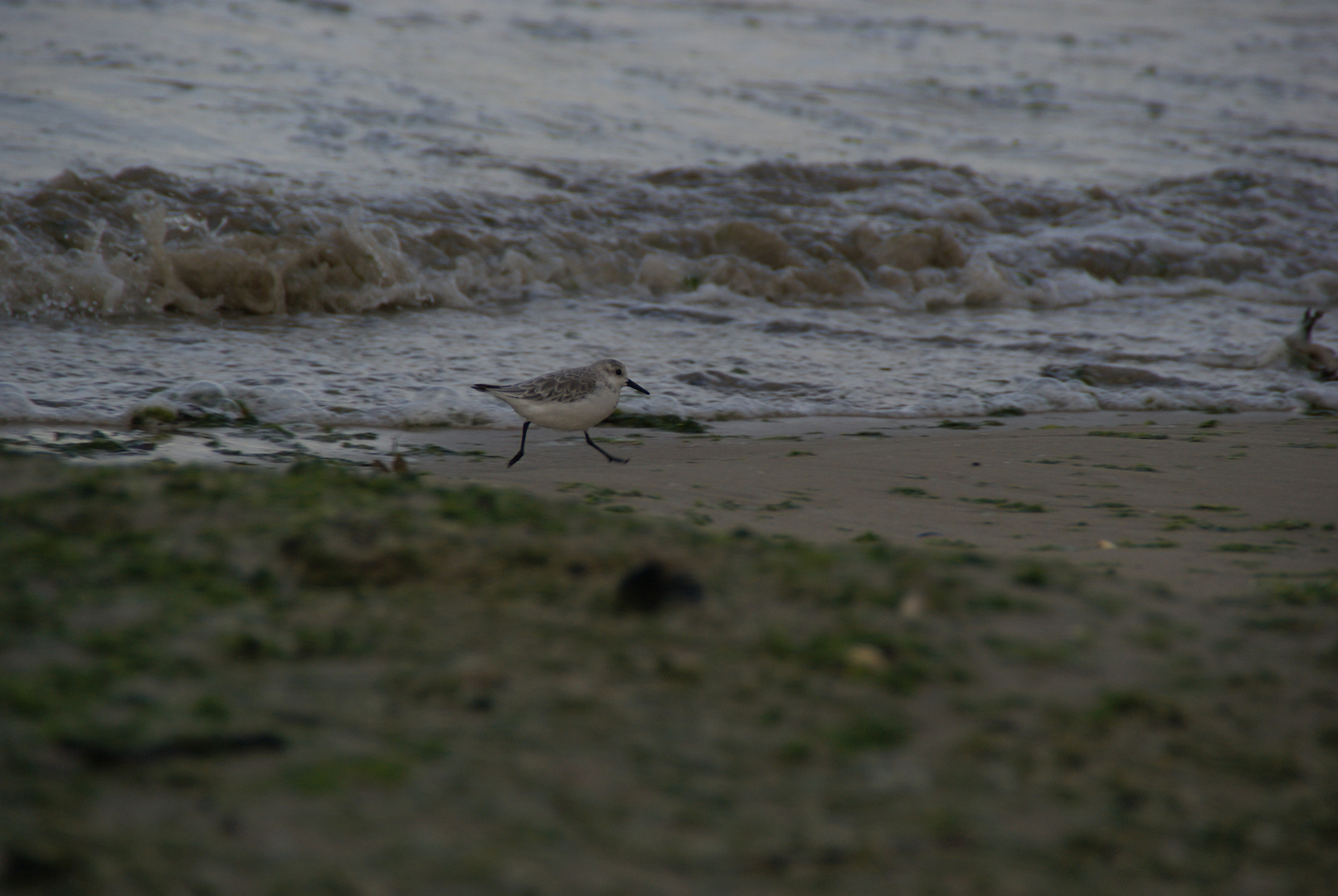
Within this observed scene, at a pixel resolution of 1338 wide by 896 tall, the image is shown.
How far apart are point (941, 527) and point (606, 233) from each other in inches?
234

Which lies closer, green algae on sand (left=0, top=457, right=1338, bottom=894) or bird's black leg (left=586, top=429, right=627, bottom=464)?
green algae on sand (left=0, top=457, right=1338, bottom=894)

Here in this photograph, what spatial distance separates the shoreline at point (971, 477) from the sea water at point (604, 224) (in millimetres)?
426

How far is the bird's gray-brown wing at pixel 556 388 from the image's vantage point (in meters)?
4.58

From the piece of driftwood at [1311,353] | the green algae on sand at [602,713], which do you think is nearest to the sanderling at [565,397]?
the green algae on sand at [602,713]

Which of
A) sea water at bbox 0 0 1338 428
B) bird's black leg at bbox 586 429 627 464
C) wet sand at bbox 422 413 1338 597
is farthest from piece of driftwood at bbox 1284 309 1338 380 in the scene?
bird's black leg at bbox 586 429 627 464

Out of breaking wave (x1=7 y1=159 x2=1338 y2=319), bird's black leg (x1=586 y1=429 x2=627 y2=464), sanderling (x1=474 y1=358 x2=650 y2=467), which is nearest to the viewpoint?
sanderling (x1=474 y1=358 x2=650 y2=467)

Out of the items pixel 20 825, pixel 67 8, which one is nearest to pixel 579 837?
pixel 20 825

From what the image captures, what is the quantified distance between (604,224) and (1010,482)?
5.59m

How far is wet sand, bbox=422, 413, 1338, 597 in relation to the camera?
3.36 m

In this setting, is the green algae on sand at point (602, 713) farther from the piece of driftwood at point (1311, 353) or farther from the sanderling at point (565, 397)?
the piece of driftwood at point (1311, 353)

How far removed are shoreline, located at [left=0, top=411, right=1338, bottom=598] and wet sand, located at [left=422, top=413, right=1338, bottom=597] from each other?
0.04 feet

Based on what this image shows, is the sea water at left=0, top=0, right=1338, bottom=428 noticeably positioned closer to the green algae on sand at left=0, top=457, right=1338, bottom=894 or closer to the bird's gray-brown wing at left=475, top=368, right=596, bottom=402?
the bird's gray-brown wing at left=475, top=368, right=596, bottom=402

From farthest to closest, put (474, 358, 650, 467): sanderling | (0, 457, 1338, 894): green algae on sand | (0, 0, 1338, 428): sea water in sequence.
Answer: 1. (0, 0, 1338, 428): sea water
2. (474, 358, 650, 467): sanderling
3. (0, 457, 1338, 894): green algae on sand

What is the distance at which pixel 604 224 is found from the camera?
9.14 meters
